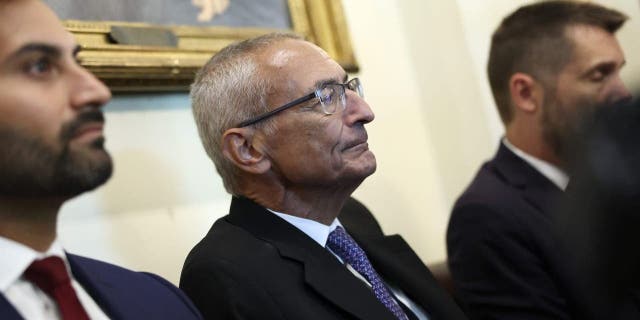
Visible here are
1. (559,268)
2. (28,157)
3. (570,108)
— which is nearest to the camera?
(28,157)

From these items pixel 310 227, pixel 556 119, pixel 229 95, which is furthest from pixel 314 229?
pixel 556 119

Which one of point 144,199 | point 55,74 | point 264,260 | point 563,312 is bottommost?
point 563,312

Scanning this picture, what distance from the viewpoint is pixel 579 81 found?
2150 millimetres

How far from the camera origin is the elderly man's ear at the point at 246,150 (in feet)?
5.29

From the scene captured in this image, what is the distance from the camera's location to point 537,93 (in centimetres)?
220

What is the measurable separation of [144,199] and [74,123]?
783mm

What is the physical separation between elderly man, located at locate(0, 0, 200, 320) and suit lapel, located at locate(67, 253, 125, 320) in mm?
54

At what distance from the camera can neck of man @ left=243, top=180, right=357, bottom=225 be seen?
163 centimetres

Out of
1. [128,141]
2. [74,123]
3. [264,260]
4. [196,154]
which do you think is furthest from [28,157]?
[196,154]

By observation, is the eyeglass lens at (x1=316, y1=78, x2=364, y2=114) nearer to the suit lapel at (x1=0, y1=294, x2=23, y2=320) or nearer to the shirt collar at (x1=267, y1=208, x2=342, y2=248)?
the shirt collar at (x1=267, y1=208, x2=342, y2=248)

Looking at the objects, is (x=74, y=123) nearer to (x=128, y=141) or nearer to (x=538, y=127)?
(x=128, y=141)

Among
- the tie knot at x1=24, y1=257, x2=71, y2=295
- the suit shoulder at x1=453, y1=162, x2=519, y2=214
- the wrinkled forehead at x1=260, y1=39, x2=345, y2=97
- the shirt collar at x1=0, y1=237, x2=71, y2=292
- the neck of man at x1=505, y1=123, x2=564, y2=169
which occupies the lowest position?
the suit shoulder at x1=453, y1=162, x2=519, y2=214

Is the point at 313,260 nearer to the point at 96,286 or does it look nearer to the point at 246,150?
the point at 246,150

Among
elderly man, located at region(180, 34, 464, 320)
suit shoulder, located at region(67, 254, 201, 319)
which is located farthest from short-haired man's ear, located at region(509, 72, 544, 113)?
suit shoulder, located at region(67, 254, 201, 319)
